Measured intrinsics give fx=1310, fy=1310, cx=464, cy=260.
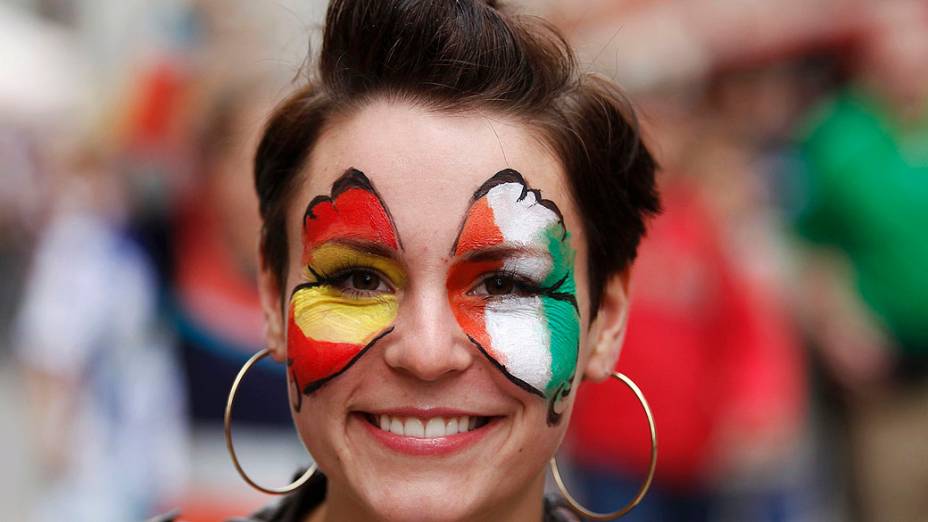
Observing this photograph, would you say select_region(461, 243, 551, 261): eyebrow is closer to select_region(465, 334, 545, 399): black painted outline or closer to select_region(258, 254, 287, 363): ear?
select_region(465, 334, 545, 399): black painted outline

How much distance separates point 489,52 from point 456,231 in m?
0.38

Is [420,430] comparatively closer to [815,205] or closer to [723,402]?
[723,402]

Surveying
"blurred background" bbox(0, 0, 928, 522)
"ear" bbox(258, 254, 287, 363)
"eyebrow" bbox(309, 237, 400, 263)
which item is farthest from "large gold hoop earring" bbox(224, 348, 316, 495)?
"blurred background" bbox(0, 0, 928, 522)

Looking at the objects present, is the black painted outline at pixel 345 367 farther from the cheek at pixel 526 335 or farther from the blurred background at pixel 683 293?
the blurred background at pixel 683 293

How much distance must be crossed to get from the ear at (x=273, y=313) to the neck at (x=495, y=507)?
32 centimetres

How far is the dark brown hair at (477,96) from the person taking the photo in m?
2.61

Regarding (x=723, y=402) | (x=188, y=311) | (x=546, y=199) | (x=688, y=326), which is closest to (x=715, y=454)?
(x=723, y=402)

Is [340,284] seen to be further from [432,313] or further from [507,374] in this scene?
[507,374]

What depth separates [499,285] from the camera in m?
2.63

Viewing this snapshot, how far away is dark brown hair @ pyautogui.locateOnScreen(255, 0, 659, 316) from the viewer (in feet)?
8.57

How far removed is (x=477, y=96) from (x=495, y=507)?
0.83m

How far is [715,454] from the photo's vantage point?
18.1 feet

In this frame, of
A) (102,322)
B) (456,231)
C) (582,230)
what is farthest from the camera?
(102,322)

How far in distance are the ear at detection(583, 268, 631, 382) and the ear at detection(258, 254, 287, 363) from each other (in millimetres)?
666
